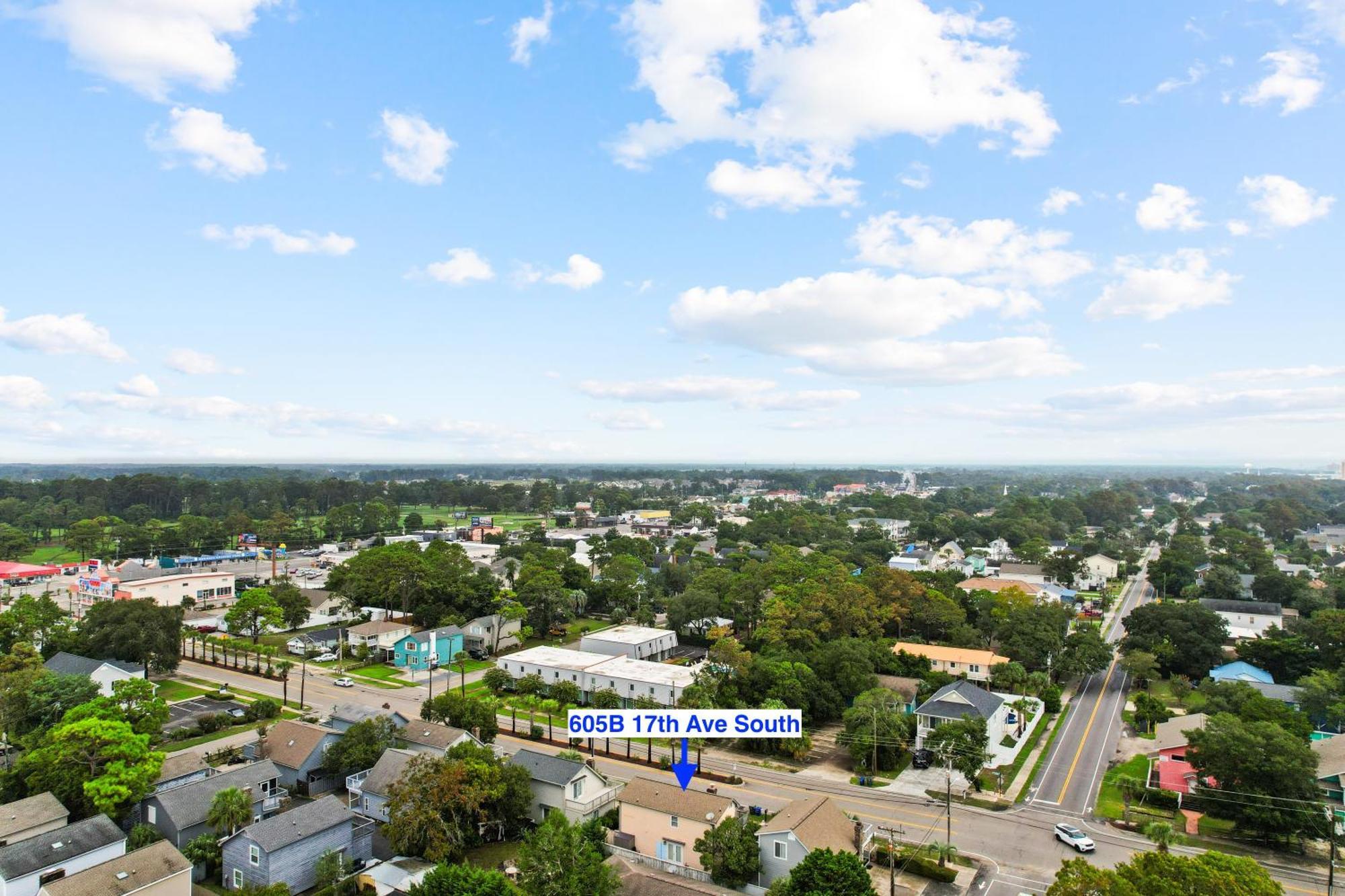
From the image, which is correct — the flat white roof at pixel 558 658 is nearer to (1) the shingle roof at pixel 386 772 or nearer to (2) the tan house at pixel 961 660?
(1) the shingle roof at pixel 386 772

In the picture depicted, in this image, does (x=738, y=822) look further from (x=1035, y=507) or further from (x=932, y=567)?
(x=1035, y=507)

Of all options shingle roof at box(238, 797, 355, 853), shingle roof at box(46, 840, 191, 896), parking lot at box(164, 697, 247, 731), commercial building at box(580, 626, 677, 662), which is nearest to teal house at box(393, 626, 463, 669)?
commercial building at box(580, 626, 677, 662)

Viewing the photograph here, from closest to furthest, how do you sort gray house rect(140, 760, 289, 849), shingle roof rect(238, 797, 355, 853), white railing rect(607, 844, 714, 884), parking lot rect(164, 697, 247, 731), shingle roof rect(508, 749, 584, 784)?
shingle roof rect(238, 797, 355, 853) < white railing rect(607, 844, 714, 884) < gray house rect(140, 760, 289, 849) < shingle roof rect(508, 749, 584, 784) < parking lot rect(164, 697, 247, 731)

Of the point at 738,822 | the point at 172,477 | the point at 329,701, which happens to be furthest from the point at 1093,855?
the point at 172,477

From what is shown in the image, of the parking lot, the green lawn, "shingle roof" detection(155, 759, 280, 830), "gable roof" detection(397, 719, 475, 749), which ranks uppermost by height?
"gable roof" detection(397, 719, 475, 749)

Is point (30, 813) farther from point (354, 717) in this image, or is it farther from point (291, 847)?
point (354, 717)

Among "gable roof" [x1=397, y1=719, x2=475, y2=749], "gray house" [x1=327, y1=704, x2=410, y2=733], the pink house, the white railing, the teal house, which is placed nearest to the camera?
the white railing

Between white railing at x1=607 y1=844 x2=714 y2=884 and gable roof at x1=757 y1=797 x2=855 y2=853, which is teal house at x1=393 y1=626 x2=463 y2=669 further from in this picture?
gable roof at x1=757 y1=797 x2=855 y2=853
